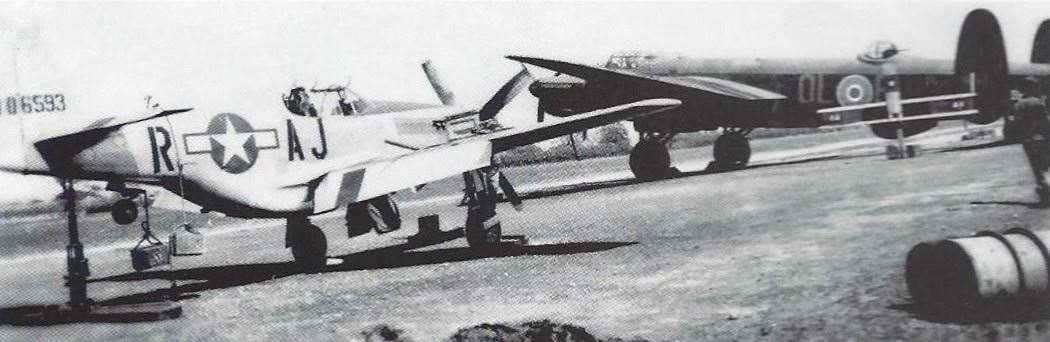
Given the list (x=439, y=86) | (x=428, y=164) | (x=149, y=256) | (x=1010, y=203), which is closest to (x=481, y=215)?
(x=428, y=164)

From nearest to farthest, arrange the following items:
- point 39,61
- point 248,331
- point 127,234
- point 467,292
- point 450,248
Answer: point 248,331 → point 467,292 → point 39,61 → point 450,248 → point 127,234

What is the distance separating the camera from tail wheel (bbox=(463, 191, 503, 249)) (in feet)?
24.1

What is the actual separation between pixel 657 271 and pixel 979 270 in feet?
6.64

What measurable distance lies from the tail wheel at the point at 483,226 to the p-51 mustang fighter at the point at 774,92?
142 cm

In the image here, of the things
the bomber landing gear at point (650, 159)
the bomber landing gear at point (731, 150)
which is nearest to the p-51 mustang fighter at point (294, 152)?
the bomber landing gear at point (650, 159)

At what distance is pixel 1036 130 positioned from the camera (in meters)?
7.19

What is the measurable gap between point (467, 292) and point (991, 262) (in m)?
3.29

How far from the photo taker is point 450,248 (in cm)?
773

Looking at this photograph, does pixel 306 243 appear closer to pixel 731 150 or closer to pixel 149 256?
pixel 149 256

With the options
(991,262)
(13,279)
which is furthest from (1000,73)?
(13,279)

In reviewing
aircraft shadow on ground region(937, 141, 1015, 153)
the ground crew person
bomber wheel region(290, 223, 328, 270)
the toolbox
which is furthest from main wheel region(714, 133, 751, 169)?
the toolbox

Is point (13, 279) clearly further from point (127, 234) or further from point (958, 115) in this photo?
point (958, 115)

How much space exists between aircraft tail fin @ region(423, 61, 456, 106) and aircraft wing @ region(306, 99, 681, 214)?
31.9 inches

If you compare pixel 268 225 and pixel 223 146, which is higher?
pixel 223 146
